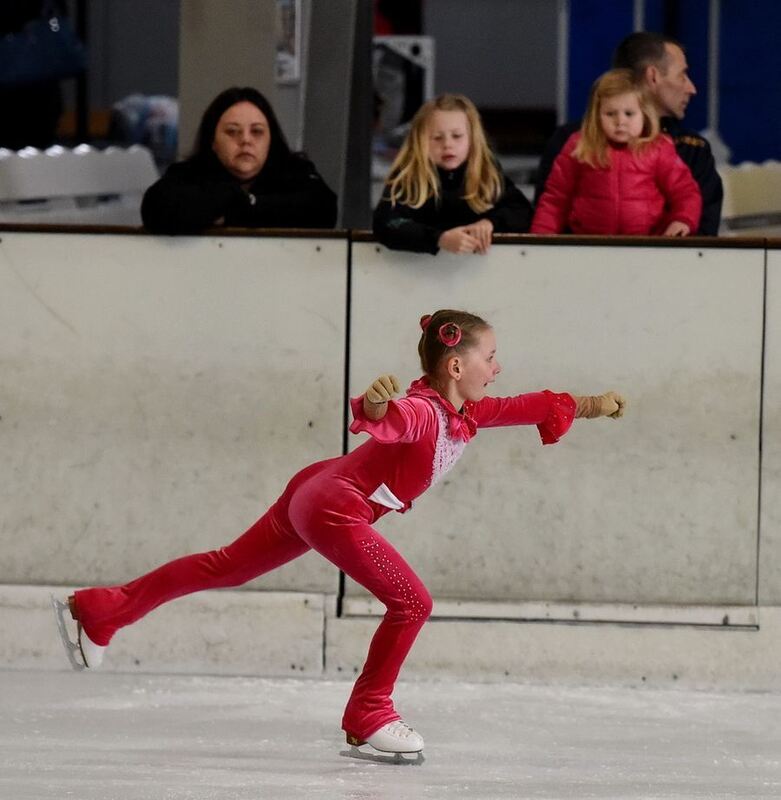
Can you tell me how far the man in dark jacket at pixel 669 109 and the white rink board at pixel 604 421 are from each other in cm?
44

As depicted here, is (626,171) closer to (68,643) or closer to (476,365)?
(476,365)

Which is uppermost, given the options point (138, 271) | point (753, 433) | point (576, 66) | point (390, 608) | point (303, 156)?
point (576, 66)

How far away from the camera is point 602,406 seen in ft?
12.6

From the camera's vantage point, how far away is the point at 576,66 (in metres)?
15.4

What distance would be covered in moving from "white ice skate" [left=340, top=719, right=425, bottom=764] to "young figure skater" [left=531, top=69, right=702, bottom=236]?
1.89 m

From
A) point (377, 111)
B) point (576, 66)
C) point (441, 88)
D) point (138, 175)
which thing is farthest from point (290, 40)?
point (441, 88)

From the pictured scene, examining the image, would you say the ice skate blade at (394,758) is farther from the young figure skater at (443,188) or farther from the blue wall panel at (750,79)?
the blue wall panel at (750,79)

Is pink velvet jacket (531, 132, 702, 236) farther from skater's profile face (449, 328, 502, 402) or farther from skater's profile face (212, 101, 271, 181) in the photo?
skater's profile face (449, 328, 502, 402)

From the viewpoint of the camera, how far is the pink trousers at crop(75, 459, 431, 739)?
395 cm

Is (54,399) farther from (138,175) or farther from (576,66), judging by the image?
(576,66)

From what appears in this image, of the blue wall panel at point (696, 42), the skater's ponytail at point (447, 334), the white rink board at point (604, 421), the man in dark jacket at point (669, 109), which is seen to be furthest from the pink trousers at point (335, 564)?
the blue wall panel at point (696, 42)

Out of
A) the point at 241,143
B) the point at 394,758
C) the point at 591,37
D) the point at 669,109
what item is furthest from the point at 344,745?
the point at 591,37

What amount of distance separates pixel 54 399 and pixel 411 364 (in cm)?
111

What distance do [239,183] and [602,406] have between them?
6.46ft
